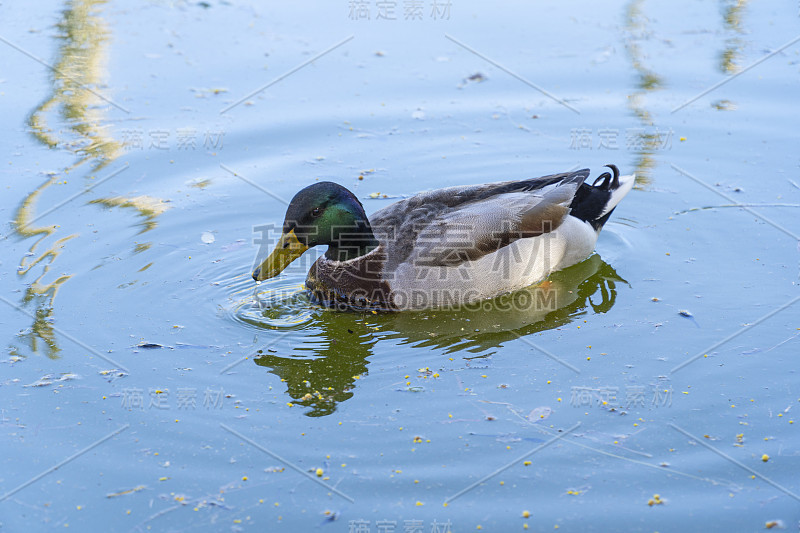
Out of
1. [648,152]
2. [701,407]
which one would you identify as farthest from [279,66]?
[701,407]

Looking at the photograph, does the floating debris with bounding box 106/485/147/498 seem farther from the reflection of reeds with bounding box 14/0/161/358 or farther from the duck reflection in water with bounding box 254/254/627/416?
the reflection of reeds with bounding box 14/0/161/358

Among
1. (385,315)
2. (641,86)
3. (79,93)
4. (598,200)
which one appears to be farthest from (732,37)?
(79,93)

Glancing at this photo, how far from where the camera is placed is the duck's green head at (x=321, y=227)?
6.80 meters

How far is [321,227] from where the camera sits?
22.8 ft

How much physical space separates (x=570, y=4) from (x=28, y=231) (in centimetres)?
792

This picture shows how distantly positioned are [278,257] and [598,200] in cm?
279

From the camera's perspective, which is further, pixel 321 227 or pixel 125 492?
pixel 321 227

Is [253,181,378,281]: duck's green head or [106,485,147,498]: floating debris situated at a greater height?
[253,181,378,281]: duck's green head

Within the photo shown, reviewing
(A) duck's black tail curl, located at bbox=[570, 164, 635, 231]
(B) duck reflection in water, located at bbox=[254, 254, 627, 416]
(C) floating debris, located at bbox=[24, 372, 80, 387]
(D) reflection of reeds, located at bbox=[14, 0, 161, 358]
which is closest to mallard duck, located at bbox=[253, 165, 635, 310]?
(B) duck reflection in water, located at bbox=[254, 254, 627, 416]

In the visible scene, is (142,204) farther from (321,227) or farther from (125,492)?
(125,492)

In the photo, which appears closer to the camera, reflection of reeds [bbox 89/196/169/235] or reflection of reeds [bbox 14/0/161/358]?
reflection of reeds [bbox 14/0/161/358]

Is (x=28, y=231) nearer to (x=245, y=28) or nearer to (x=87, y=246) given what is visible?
(x=87, y=246)

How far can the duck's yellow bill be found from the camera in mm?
6855

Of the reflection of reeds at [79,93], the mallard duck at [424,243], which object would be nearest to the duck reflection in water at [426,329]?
the mallard duck at [424,243]
